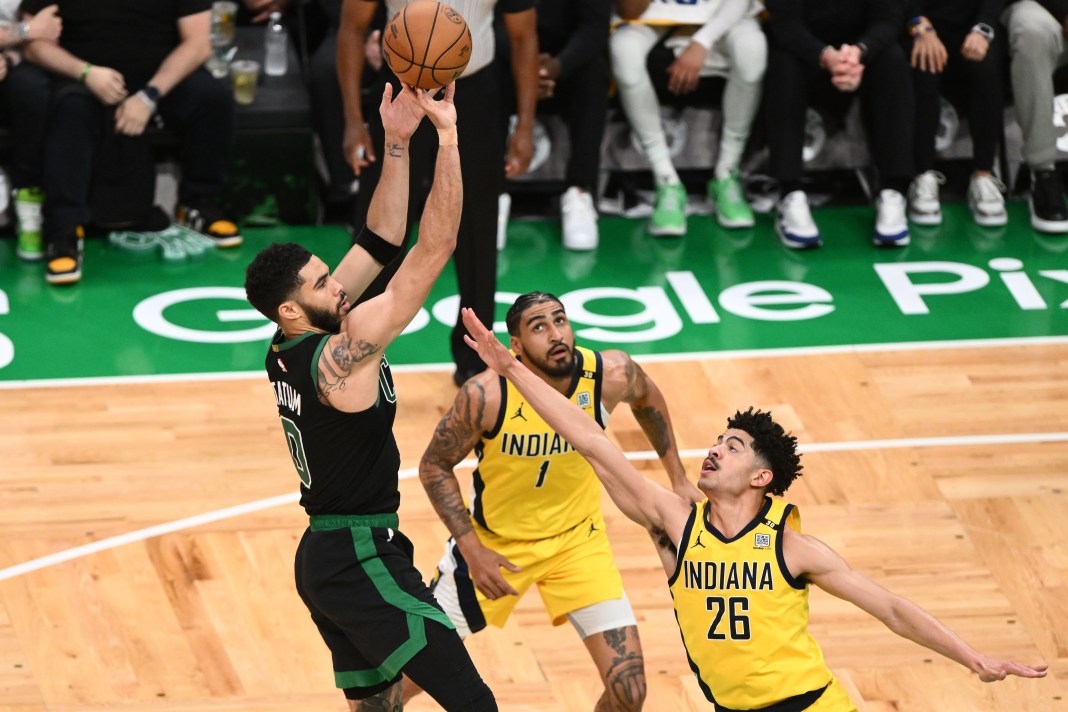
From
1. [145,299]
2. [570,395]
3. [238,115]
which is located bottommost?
[145,299]

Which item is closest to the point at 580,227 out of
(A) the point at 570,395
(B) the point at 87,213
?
(B) the point at 87,213

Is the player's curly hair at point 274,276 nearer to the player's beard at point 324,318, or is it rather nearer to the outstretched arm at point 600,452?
the player's beard at point 324,318

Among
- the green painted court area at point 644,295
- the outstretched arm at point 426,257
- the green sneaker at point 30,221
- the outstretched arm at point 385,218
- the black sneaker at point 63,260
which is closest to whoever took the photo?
the outstretched arm at point 426,257

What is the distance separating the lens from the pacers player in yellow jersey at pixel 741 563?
4.89 metres

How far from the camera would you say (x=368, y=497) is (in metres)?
5.14

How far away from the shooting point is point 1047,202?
33.6 ft

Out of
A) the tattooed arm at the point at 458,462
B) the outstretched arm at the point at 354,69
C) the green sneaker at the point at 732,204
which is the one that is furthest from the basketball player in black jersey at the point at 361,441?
the green sneaker at the point at 732,204

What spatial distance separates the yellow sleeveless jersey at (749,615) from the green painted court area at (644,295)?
3984mm

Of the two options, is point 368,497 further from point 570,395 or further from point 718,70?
point 718,70

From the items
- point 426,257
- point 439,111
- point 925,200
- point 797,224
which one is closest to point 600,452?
point 426,257

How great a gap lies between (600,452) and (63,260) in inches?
213

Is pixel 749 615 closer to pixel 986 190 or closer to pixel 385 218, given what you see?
pixel 385 218

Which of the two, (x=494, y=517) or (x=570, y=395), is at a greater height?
(x=570, y=395)

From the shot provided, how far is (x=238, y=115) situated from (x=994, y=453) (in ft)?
15.9
